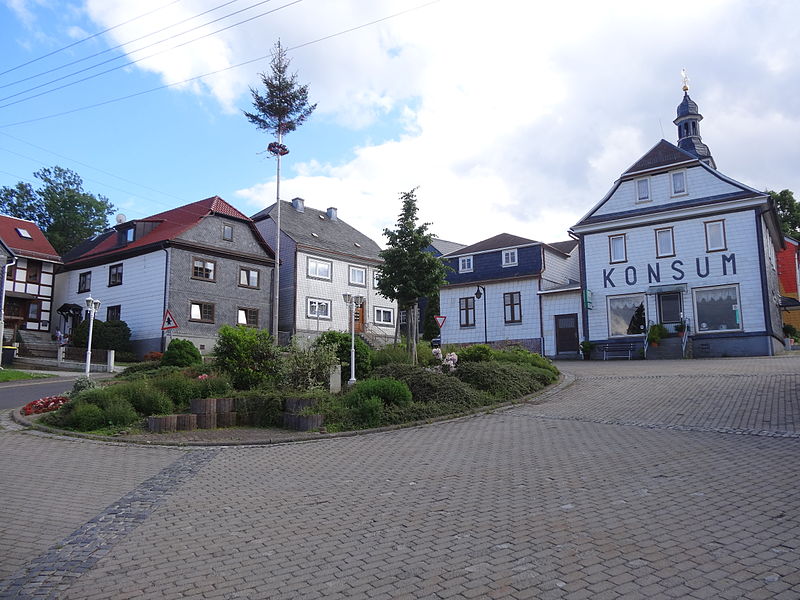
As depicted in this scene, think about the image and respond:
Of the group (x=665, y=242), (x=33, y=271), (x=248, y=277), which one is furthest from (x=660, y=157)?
(x=33, y=271)

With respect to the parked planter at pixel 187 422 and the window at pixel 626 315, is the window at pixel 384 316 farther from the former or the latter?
the parked planter at pixel 187 422

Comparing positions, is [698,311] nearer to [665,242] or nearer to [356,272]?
[665,242]

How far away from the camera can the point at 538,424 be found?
12.3 meters

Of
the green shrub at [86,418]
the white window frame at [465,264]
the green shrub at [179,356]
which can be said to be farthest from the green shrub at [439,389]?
the white window frame at [465,264]

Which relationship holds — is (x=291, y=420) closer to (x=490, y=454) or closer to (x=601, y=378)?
(x=490, y=454)

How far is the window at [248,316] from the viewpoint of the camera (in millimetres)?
37594

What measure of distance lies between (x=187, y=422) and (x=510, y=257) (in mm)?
26462

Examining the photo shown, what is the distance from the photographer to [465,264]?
3825cm

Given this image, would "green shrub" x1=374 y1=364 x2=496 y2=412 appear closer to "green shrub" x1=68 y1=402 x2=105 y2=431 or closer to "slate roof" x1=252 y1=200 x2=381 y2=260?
"green shrub" x1=68 y1=402 x2=105 y2=431

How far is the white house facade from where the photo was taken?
2733cm

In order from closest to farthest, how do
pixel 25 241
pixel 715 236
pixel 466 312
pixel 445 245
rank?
pixel 715 236
pixel 466 312
pixel 25 241
pixel 445 245

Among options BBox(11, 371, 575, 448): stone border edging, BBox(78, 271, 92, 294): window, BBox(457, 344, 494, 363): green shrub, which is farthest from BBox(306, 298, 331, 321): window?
BBox(11, 371, 575, 448): stone border edging

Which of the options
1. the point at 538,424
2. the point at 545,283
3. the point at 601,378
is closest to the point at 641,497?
the point at 538,424

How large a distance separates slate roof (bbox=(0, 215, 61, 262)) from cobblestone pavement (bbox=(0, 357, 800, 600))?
3285 cm
